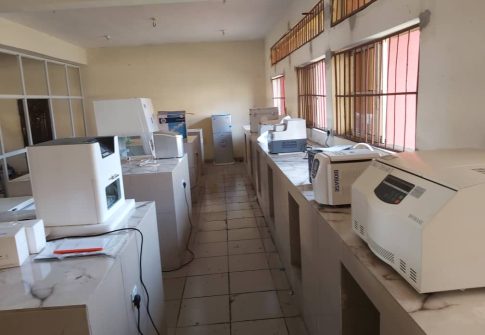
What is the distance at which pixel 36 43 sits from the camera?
5812 millimetres

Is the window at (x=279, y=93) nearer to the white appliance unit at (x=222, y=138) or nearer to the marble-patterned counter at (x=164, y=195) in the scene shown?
the white appliance unit at (x=222, y=138)

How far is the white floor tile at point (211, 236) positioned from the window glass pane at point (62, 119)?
204 inches

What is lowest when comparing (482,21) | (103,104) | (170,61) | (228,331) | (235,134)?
(228,331)

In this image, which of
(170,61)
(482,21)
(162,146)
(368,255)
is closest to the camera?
(368,255)

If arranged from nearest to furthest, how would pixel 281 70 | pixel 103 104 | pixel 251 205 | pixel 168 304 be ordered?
pixel 168 304 → pixel 103 104 → pixel 251 205 → pixel 281 70

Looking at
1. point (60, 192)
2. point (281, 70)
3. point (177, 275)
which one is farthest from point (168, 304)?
point (281, 70)

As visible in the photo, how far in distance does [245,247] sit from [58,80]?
6050mm

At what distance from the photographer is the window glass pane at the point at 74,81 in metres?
7.85

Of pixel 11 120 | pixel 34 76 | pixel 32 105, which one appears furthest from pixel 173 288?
pixel 34 76

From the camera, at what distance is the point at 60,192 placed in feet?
5.28

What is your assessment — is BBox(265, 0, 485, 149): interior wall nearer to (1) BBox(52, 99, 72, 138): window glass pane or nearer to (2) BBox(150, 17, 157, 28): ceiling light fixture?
(2) BBox(150, 17, 157, 28): ceiling light fixture

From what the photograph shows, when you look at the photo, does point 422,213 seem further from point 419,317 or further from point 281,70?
point 281,70

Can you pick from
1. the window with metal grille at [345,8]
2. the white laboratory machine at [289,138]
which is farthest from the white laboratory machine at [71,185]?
the white laboratory machine at [289,138]

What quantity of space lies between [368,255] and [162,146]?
2787 millimetres
